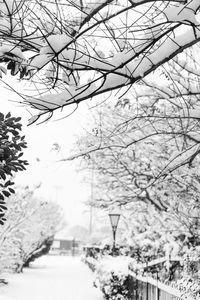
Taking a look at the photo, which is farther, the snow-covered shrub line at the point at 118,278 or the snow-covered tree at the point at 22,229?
the snow-covered tree at the point at 22,229

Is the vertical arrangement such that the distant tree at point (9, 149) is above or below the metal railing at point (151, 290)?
above

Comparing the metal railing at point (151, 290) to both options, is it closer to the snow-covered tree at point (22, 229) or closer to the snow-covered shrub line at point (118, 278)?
the snow-covered shrub line at point (118, 278)

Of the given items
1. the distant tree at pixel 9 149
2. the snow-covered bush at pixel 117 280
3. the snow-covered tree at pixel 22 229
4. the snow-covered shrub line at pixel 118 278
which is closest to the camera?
the distant tree at pixel 9 149

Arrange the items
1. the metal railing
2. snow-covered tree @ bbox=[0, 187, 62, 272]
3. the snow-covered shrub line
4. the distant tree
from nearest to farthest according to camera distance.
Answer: the distant tree, the metal railing, the snow-covered shrub line, snow-covered tree @ bbox=[0, 187, 62, 272]

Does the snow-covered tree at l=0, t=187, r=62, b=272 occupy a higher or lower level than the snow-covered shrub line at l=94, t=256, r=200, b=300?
higher

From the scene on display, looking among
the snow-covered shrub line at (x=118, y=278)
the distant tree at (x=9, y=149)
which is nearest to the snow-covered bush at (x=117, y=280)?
the snow-covered shrub line at (x=118, y=278)

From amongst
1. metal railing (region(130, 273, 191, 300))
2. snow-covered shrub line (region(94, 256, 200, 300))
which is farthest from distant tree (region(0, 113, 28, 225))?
snow-covered shrub line (region(94, 256, 200, 300))

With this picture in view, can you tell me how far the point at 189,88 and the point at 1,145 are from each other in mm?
2823

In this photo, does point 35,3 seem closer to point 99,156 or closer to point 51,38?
point 51,38

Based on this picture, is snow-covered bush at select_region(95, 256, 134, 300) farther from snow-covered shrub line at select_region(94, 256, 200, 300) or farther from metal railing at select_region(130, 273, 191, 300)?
metal railing at select_region(130, 273, 191, 300)

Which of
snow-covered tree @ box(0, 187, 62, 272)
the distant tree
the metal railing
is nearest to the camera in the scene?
the distant tree

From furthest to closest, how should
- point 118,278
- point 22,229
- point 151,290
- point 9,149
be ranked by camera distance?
point 22,229 < point 118,278 < point 151,290 < point 9,149

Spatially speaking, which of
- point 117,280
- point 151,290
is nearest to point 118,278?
point 117,280

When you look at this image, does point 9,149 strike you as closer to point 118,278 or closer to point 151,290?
point 151,290
